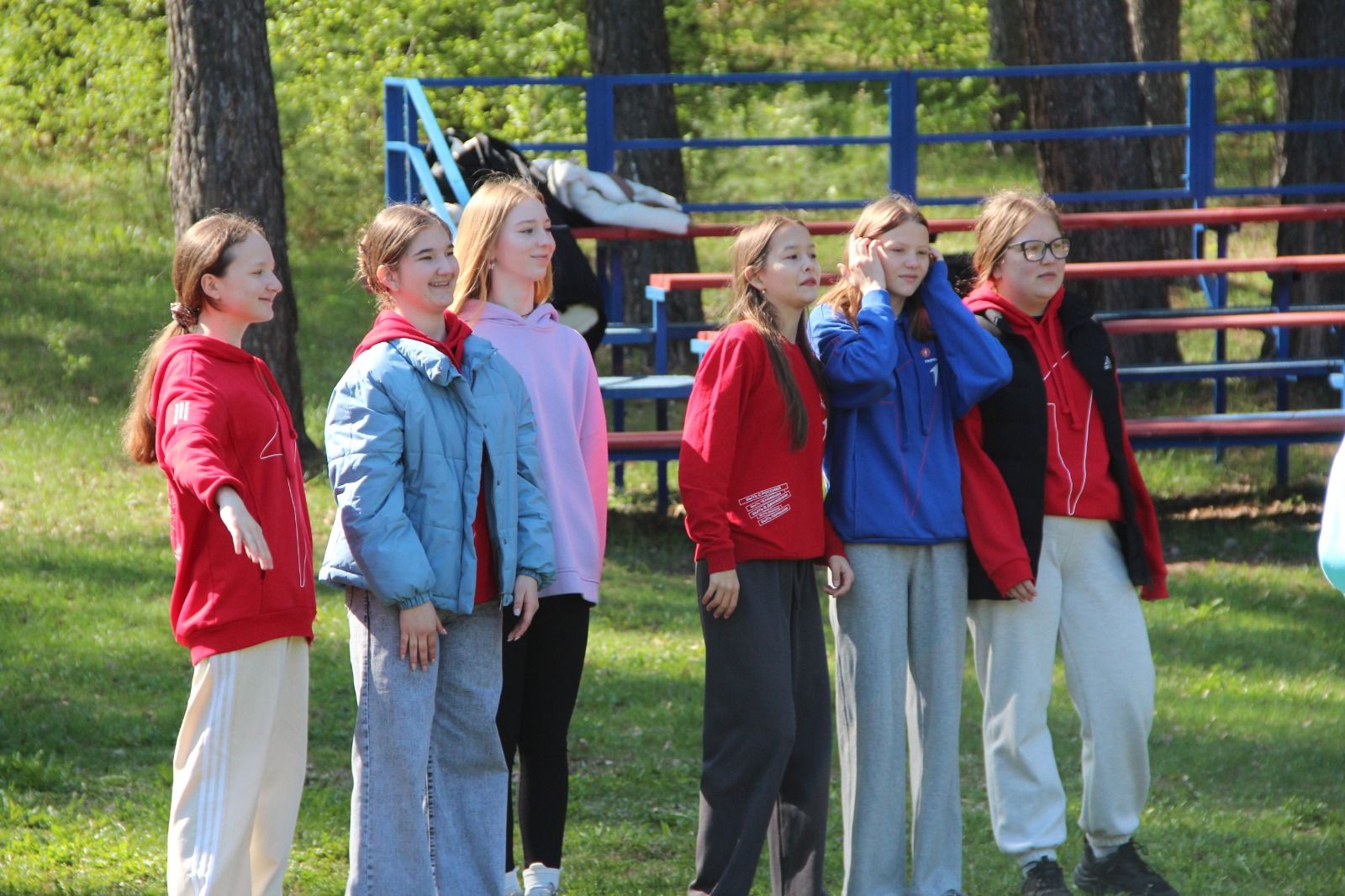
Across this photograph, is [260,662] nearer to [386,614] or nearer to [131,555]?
[386,614]

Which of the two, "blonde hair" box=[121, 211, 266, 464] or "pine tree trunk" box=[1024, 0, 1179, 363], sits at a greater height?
"pine tree trunk" box=[1024, 0, 1179, 363]

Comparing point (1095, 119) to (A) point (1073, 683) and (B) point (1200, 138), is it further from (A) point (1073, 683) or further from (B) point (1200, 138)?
(A) point (1073, 683)

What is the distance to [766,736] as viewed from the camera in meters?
3.81

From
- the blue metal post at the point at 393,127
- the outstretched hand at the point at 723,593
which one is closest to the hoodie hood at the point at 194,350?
the outstretched hand at the point at 723,593

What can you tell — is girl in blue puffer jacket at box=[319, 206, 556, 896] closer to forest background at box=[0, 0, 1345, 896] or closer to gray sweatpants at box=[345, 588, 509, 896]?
gray sweatpants at box=[345, 588, 509, 896]

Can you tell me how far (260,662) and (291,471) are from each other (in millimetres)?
440

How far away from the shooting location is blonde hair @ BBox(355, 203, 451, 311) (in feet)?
12.1

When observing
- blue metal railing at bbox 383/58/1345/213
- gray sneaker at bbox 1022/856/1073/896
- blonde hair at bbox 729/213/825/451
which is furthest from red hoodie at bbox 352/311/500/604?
blue metal railing at bbox 383/58/1345/213

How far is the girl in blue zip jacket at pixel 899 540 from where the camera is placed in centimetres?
398

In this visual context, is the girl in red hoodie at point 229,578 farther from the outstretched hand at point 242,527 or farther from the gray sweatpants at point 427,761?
the gray sweatpants at point 427,761

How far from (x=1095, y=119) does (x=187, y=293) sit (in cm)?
802

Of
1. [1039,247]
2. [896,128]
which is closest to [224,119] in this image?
[896,128]

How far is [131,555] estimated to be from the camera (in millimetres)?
7801

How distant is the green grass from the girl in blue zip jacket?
50cm
